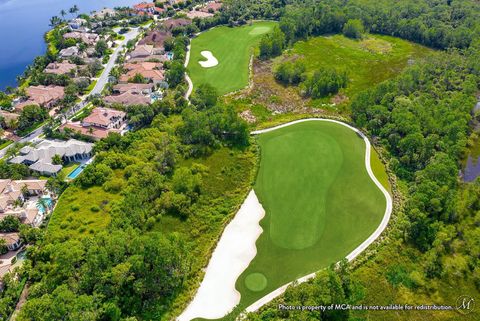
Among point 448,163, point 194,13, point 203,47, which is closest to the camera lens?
point 448,163

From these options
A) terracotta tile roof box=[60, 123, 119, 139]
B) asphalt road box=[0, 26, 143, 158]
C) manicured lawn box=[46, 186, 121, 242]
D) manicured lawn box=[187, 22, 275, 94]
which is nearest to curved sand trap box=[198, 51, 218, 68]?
manicured lawn box=[187, 22, 275, 94]

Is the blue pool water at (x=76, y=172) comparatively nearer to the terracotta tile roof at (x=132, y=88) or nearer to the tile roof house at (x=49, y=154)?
the tile roof house at (x=49, y=154)

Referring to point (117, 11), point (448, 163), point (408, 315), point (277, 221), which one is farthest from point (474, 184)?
point (117, 11)

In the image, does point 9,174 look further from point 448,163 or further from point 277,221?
point 448,163

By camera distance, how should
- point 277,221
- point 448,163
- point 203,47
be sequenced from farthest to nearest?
point 203,47
point 448,163
point 277,221

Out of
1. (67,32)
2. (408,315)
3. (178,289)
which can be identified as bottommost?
(408,315)

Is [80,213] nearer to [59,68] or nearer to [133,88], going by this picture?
[133,88]

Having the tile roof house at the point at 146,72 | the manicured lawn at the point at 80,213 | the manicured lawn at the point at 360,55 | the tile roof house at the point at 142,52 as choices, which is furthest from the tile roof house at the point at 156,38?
the manicured lawn at the point at 80,213
